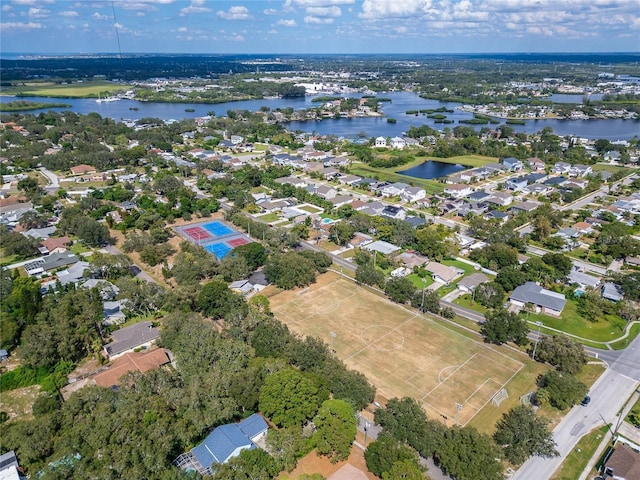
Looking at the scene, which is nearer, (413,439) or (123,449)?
(123,449)

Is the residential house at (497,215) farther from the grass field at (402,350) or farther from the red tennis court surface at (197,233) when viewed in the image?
the red tennis court surface at (197,233)

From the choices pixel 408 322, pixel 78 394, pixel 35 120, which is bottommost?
pixel 408 322

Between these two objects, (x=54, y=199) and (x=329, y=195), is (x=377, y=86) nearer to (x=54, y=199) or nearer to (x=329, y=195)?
(x=329, y=195)

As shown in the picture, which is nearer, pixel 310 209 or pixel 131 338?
pixel 131 338

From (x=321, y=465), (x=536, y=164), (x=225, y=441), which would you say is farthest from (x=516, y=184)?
(x=225, y=441)

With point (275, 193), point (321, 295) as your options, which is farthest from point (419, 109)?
point (321, 295)

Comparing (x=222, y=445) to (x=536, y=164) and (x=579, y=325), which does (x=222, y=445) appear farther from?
(x=536, y=164)
